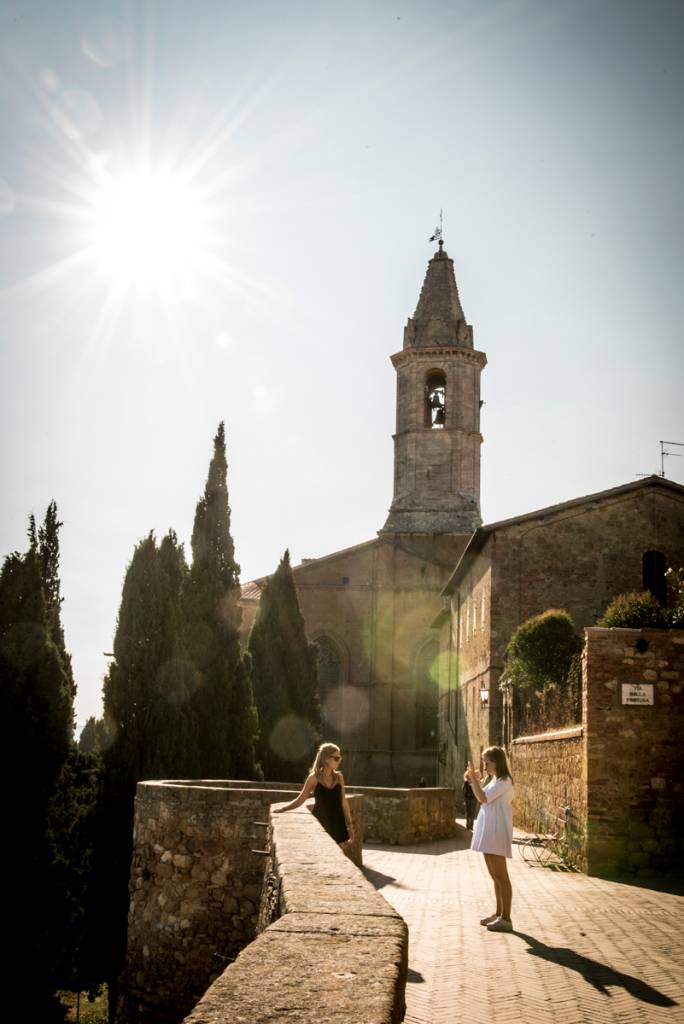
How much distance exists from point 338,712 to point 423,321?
18.1 meters

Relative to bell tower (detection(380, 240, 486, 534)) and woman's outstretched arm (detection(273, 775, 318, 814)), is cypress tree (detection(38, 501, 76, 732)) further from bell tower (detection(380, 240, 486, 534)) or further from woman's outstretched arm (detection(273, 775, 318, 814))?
bell tower (detection(380, 240, 486, 534))

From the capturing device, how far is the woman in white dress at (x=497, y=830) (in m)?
8.56

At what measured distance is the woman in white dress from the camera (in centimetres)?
856

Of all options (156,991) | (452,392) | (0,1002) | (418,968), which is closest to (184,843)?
(156,991)

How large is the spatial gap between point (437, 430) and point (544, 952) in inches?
1425

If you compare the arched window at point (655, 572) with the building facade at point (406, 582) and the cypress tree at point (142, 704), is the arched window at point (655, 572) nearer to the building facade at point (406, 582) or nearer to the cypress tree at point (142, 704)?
the cypress tree at point (142, 704)

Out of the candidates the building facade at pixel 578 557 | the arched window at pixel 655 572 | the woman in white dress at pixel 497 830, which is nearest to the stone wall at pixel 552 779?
the building facade at pixel 578 557

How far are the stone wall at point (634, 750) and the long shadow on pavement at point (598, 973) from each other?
5106 millimetres

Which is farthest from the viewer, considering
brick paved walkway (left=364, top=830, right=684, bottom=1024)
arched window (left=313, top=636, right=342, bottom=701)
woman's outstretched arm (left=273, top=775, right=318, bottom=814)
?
arched window (left=313, top=636, right=342, bottom=701)

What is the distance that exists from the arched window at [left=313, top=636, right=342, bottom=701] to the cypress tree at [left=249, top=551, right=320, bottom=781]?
13.0 meters

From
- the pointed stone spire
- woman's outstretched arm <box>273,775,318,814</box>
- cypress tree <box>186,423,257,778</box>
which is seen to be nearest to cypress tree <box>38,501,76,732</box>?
cypress tree <box>186,423,257,778</box>

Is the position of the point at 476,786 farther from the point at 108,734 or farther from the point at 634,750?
the point at 108,734

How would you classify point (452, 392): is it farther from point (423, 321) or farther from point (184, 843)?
point (184, 843)

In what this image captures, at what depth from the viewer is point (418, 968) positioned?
22.8ft
